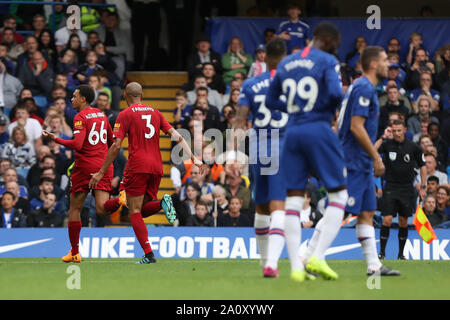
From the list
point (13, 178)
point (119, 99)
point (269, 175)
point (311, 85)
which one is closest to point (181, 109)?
point (119, 99)

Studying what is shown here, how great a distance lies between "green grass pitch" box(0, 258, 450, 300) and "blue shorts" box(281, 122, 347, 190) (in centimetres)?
103

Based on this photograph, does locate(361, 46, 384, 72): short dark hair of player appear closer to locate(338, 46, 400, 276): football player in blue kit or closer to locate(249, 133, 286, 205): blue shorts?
locate(338, 46, 400, 276): football player in blue kit

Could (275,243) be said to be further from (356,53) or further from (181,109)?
(356,53)

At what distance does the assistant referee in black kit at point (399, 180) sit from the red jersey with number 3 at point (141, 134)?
4579 millimetres

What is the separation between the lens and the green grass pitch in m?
7.76

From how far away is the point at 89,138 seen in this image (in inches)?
499

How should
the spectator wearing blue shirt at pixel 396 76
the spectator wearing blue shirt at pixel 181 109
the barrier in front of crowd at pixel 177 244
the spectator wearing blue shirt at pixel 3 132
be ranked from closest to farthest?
the barrier in front of crowd at pixel 177 244, the spectator wearing blue shirt at pixel 3 132, the spectator wearing blue shirt at pixel 181 109, the spectator wearing blue shirt at pixel 396 76

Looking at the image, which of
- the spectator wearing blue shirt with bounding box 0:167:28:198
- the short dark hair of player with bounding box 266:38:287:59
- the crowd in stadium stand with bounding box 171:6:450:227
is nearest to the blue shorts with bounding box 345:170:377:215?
the short dark hair of player with bounding box 266:38:287:59

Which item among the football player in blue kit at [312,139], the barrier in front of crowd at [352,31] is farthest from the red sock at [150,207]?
the barrier in front of crowd at [352,31]

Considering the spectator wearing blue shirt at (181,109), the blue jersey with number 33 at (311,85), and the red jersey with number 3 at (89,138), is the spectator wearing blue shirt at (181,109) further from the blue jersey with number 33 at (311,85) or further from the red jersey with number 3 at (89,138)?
the blue jersey with number 33 at (311,85)

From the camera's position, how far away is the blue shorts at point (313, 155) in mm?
8641

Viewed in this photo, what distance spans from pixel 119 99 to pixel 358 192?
11.5 metres

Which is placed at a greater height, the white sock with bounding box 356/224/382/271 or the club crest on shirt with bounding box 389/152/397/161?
the club crest on shirt with bounding box 389/152/397/161

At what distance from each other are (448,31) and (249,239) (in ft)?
28.9
